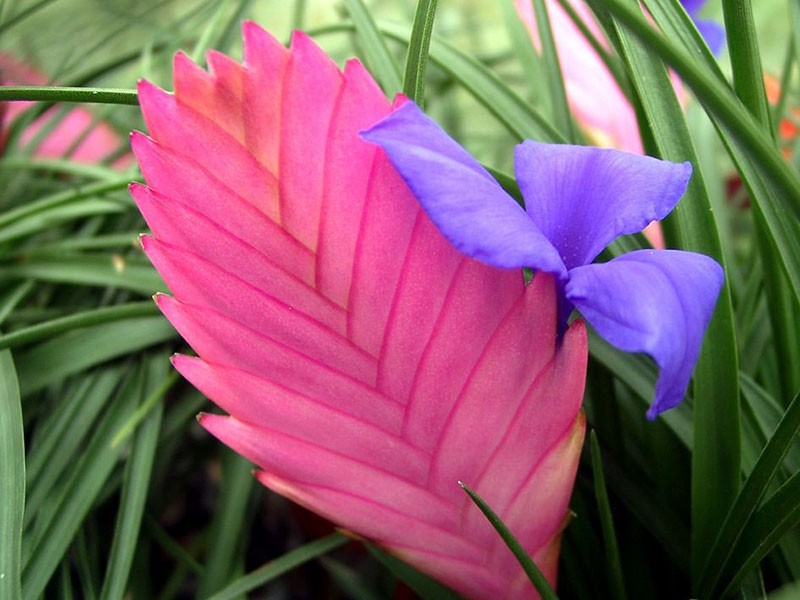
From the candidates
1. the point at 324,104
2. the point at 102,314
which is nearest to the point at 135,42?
the point at 102,314

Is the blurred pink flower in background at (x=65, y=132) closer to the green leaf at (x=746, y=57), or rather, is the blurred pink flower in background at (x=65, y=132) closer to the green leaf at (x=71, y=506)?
the green leaf at (x=71, y=506)

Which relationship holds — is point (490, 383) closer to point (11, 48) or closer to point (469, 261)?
point (469, 261)

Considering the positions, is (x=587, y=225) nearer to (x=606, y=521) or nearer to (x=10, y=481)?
(x=606, y=521)

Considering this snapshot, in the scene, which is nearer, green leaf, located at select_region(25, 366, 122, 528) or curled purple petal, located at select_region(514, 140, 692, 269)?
curled purple petal, located at select_region(514, 140, 692, 269)

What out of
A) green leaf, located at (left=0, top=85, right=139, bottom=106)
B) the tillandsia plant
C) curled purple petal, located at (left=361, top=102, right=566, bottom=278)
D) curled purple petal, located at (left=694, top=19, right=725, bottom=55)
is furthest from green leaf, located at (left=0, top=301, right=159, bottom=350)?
curled purple petal, located at (left=694, top=19, right=725, bottom=55)

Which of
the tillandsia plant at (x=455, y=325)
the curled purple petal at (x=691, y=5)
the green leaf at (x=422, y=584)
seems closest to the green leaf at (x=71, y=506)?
the tillandsia plant at (x=455, y=325)

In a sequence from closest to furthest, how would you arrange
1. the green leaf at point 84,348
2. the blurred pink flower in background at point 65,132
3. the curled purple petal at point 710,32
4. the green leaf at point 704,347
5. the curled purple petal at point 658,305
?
1. the curled purple petal at point 658,305
2. the green leaf at point 704,347
3. the green leaf at point 84,348
4. the curled purple petal at point 710,32
5. the blurred pink flower in background at point 65,132

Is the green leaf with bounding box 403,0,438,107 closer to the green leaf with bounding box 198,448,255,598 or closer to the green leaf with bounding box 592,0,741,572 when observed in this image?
the green leaf with bounding box 592,0,741,572
